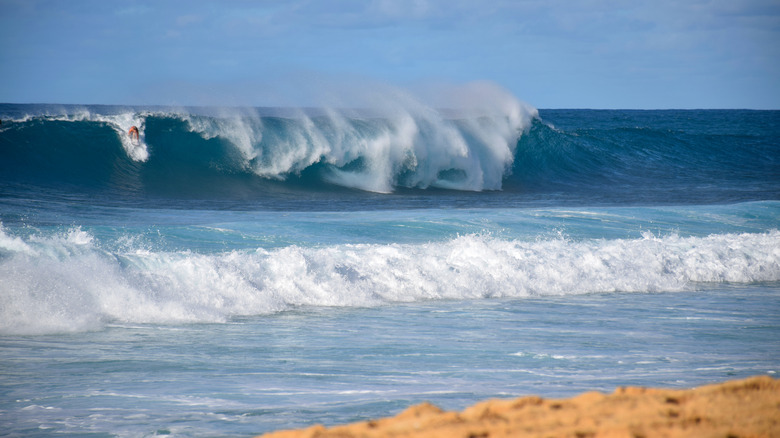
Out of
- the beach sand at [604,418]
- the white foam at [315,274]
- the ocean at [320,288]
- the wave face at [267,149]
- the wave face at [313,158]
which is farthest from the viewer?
the wave face at [267,149]

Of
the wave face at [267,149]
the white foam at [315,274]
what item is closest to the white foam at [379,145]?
the wave face at [267,149]

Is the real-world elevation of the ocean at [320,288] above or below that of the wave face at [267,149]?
below

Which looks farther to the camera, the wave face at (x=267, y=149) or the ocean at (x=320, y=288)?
the wave face at (x=267, y=149)

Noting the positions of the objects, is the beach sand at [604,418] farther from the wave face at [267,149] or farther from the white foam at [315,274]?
the wave face at [267,149]

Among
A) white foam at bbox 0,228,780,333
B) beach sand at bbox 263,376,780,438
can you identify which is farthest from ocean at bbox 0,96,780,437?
beach sand at bbox 263,376,780,438

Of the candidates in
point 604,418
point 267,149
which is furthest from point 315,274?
point 267,149

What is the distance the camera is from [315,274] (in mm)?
8422

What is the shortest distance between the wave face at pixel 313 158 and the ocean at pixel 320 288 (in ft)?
0.35

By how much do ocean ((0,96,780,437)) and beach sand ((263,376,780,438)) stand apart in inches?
43.6

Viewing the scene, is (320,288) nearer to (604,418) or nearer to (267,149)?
(604,418)

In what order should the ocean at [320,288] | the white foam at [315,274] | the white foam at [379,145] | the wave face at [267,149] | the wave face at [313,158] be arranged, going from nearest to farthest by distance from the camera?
the ocean at [320,288] < the white foam at [315,274] < the wave face at [313,158] < the wave face at [267,149] < the white foam at [379,145]

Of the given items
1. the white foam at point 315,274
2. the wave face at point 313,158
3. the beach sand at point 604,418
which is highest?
the wave face at point 313,158

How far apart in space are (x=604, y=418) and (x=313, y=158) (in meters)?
17.6

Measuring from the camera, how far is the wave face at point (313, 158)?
17.8m
